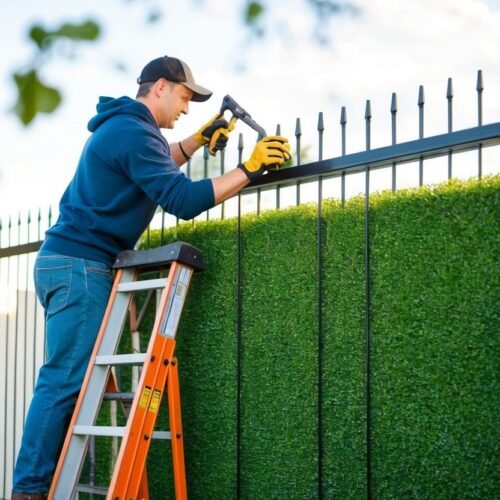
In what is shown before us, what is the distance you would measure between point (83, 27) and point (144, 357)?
2.73 metres

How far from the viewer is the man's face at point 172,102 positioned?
411cm

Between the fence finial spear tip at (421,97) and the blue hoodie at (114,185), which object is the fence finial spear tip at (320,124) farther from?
the blue hoodie at (114,185)

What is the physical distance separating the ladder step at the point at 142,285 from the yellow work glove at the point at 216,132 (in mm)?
744

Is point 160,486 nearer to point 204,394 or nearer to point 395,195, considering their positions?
point 204,394

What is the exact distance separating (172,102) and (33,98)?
311 centimetres

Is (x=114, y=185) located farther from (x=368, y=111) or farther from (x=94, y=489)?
(x=94, y=489)

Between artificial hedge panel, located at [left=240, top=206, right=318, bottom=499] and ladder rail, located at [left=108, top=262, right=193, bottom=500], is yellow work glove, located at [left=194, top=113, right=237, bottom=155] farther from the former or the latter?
ladder rail, located at [left=108, top=262, right=193, bottom=500]

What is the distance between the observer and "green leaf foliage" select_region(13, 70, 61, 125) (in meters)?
1.04

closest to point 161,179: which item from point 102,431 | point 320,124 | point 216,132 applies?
point 216,132

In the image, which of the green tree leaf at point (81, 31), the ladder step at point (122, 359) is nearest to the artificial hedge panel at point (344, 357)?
the ladder step at point (122, 359)

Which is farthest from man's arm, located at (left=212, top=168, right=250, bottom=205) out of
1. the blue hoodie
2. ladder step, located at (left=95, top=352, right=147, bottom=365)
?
ladder step, located at (left=95, top=352, right=147, bottom=365)

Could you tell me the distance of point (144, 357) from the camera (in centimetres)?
370

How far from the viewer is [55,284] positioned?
386 cm

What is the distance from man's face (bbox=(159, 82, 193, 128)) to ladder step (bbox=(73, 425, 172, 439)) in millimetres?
1461
